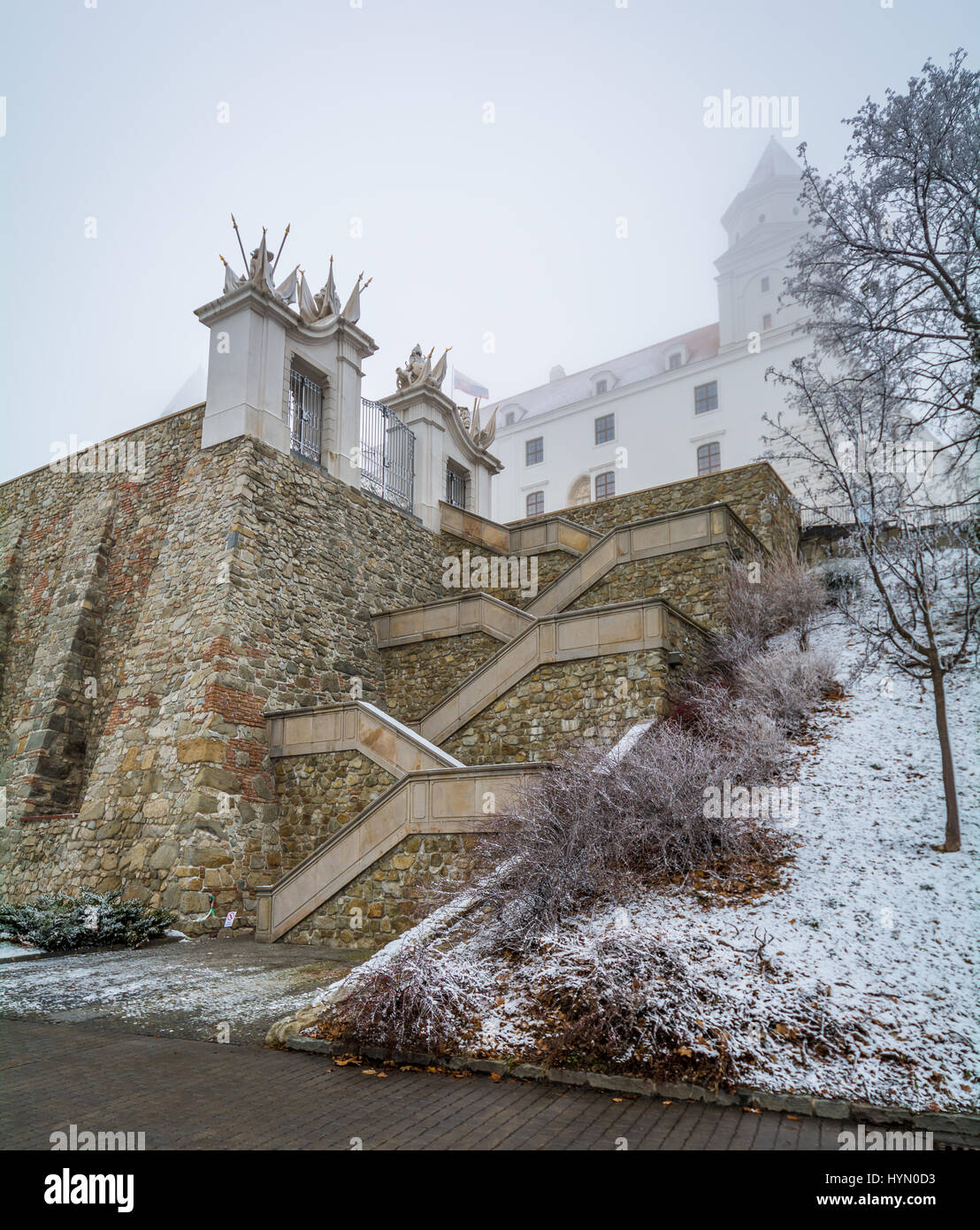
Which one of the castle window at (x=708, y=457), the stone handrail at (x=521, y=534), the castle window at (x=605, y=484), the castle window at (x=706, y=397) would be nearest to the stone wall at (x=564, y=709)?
the stone handrail at (x=521, y=534)

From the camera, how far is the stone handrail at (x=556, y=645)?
490 inches

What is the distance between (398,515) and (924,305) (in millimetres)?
12000

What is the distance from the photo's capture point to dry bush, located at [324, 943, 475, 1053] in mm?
6129

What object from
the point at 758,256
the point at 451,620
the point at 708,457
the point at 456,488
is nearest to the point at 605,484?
the point at 708,457

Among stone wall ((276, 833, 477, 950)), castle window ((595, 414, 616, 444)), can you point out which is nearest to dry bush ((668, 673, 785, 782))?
stone wall ((276, 833, 477, 950))

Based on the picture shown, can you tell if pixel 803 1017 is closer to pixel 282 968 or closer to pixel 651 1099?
pixel 651 1099

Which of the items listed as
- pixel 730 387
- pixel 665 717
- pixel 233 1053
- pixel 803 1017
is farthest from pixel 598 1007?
pixel 730 387

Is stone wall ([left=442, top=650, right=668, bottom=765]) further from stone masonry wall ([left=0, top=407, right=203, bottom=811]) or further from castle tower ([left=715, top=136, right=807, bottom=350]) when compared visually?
castle tower ([left=715, top=136, right=807, bottom=350])

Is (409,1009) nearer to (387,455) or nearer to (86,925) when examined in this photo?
(86,925)

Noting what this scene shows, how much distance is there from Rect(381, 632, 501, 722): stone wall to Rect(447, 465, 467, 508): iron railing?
7.85 m

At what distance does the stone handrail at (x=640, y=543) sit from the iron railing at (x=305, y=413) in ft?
19.9

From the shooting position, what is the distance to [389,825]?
35.2 ft

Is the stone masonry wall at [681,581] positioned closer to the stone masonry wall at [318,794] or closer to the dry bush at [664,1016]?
the stone masonry wall at [318,794]
